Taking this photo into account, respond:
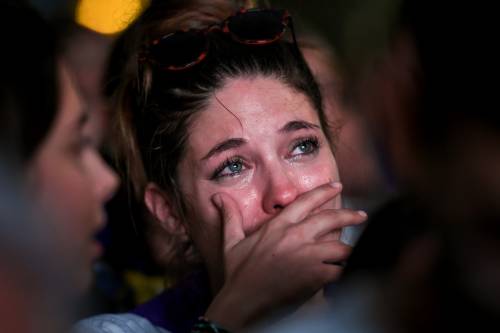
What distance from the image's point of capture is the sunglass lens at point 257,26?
1.73 meters

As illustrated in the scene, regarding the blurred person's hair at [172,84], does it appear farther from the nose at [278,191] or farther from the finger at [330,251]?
the finger at [330,251]

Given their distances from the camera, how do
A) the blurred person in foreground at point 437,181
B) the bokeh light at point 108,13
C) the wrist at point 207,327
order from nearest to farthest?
the blurred person in foreground at point 437,181 < the wrist at point 207,327 < the bokeh light at point 108,13

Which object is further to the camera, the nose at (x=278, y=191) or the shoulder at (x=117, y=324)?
the shoulder at (x=117, y=324)

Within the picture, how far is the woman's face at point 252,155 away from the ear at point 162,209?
128 millimetres

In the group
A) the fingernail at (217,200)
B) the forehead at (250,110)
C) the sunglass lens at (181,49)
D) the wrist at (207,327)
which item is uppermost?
the sunglass lens at (181,49)

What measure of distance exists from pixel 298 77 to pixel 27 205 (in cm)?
99

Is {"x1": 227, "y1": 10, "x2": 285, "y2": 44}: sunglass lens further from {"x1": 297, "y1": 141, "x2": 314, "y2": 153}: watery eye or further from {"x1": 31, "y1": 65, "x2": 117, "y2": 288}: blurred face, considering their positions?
{"x1": 31, "y1": 65, "x2": 117, "y2": 288}: blurred face

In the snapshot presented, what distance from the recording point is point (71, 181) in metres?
1.17

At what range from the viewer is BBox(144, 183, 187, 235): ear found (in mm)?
1888

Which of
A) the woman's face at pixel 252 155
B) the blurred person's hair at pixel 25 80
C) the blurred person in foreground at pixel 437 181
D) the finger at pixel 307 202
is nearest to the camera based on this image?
the blurred person in foreground at pixel 437 181

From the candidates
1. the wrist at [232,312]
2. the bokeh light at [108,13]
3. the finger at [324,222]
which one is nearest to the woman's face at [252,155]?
the finger at [324,222]

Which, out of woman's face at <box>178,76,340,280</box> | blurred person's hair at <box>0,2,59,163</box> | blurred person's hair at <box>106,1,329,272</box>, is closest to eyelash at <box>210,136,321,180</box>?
woman's face at <box>178,76,340,280</box>

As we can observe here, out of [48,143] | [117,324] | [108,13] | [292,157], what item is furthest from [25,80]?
[108,13]

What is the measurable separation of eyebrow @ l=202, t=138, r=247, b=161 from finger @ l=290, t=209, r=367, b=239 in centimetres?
30
